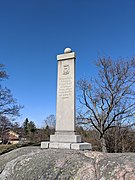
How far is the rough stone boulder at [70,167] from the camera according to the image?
3201 millimetres

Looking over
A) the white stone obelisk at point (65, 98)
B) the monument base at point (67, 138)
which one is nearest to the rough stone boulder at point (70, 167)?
the monument base at point (67, 138)

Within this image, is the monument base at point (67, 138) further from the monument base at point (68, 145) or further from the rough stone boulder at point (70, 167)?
the rough stone boulder at point (70, 167)

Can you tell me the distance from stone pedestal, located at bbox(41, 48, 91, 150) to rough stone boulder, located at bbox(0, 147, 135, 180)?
1603 mm

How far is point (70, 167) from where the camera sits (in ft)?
11.7

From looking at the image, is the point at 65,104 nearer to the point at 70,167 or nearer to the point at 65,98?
the point at 65,98

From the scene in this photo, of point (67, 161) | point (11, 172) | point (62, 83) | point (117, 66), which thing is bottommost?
point (11, 172)

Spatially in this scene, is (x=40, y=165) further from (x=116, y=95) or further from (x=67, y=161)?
(x=116, y=95)

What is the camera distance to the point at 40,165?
3.81 metres

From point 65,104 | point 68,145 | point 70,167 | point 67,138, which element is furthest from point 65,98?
point 70,167

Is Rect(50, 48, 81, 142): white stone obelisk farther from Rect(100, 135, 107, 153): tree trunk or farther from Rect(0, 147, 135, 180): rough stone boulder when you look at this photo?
Rect(100, 135, 107, 153): tree trunk

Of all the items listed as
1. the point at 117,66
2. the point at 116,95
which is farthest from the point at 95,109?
the point at 117,66

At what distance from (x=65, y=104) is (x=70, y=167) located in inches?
113

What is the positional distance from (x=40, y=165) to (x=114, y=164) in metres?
1.43

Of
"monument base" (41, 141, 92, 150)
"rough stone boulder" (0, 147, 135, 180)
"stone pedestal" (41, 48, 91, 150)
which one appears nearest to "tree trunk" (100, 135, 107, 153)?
"stone pedestal" (41, 48, 91, 150)
